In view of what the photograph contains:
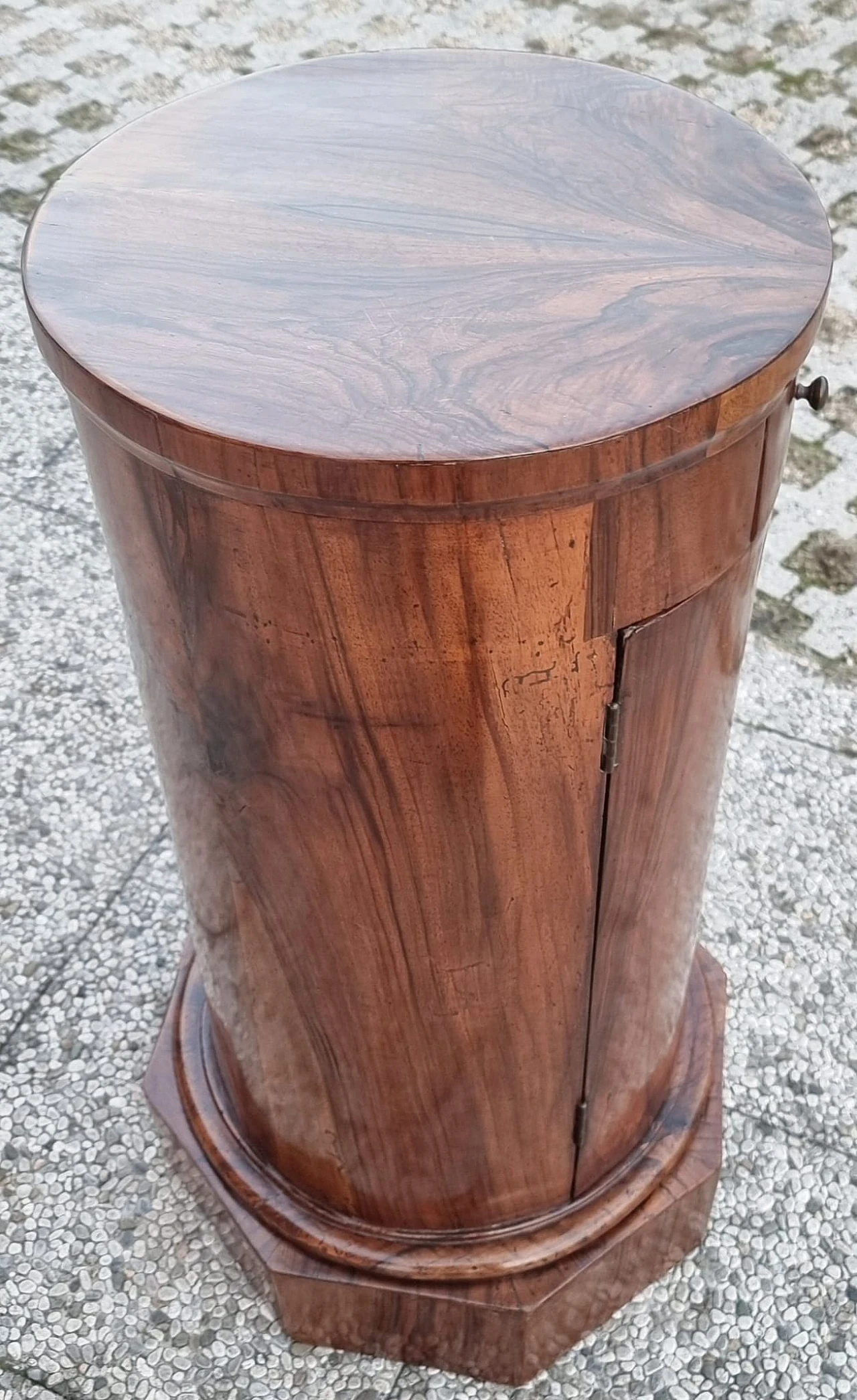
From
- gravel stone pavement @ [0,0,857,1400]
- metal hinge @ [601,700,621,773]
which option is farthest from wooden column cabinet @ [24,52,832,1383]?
gravel stone pavement @ [0,0,857,1400]

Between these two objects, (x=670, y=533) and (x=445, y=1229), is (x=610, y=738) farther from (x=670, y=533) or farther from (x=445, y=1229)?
(x=445, y=1229)

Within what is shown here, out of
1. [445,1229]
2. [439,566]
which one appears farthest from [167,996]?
[439,566]

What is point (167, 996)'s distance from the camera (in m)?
2.26

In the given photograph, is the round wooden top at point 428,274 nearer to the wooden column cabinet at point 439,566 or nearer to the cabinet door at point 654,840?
the wooden column cabinet at point 439,566

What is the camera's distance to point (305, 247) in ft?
3.93

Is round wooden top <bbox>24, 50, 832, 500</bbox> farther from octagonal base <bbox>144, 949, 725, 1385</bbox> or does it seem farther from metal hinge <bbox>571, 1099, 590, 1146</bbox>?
octagonal base <bbox>144, 949, 725, 1385</bbox>

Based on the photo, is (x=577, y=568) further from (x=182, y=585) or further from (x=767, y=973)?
(x=767, y=973)

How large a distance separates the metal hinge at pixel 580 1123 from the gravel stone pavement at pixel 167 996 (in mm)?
377

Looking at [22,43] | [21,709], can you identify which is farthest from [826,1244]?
[22,43]

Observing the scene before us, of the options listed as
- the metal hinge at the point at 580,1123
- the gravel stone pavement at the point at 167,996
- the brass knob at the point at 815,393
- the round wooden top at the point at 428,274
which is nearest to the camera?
the round wooden top at the point at 428,274

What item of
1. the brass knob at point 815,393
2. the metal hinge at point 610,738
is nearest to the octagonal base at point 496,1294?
the metal hinge at point 610,738

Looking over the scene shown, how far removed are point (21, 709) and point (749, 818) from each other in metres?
1.54

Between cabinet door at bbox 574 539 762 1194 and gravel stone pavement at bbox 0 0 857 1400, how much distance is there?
0.32 meters

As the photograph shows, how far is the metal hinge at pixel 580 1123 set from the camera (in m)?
1.62
